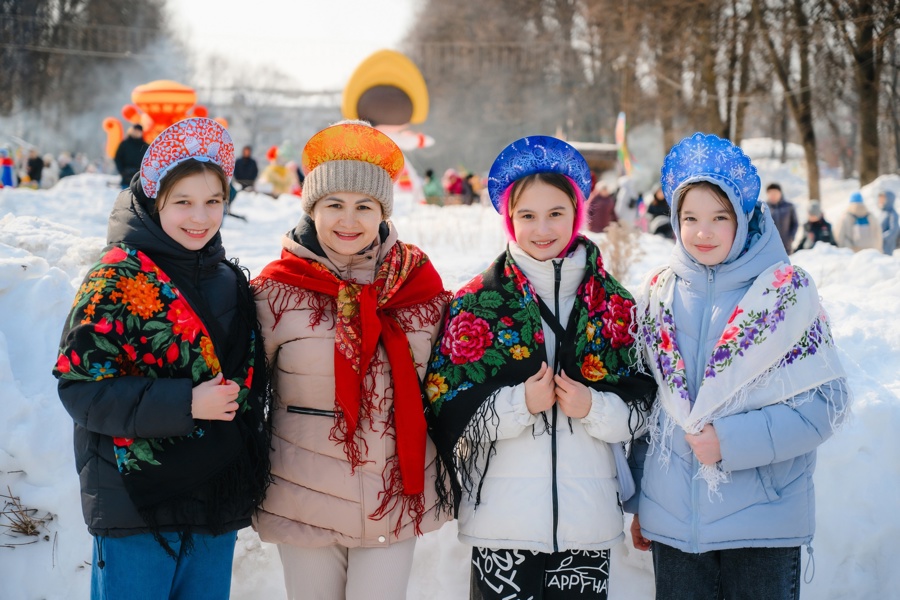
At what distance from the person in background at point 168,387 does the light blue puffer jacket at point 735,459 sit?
1.29 metres

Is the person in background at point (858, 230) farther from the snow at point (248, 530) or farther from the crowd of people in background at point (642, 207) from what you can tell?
the snow at point (248, 530)

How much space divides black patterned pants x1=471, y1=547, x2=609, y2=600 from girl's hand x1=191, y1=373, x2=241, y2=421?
0.94m

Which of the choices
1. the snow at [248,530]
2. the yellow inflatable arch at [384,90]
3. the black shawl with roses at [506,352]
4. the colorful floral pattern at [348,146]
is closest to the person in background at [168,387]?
the colorful floral pattern at [348,146]

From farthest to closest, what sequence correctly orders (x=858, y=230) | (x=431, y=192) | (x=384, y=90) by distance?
1. (x=431, y=192)
2. (x=384, y=90)
3. (x=858, y=230)

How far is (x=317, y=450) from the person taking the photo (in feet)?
8.11

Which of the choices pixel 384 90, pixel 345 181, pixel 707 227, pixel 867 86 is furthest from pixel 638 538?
pixel 867 86

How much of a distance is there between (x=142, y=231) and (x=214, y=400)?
1.80 ft

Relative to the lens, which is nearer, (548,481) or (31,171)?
(548,481)

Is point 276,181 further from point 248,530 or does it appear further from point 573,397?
point 573,397

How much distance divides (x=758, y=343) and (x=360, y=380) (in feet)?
4.01

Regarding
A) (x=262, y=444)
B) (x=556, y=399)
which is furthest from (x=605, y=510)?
(x=262, y=444)

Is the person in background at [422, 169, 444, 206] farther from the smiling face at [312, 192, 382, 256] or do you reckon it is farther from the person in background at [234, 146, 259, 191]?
the smiling face at [312, 192, 382, 256]

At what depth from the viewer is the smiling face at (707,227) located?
2473 mm

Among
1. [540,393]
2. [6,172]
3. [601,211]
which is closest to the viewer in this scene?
[540,393]
